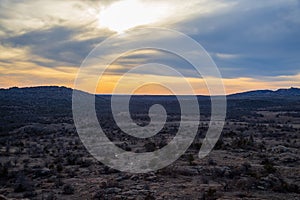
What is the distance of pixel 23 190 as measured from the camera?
1352 centimetres

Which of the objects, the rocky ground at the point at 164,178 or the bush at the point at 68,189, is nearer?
the rocky ground at the point at 164,178

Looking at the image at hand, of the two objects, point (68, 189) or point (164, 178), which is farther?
point (164, 178)

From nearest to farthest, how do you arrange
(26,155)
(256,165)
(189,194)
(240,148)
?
(189,194) < (256,165) < (26,155) < (240,148)

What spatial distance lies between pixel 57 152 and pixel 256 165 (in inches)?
502

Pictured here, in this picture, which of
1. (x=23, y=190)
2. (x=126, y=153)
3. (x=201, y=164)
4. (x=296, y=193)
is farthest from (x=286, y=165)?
(x=23, y=190)

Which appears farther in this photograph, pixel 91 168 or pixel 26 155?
pixel 26 155

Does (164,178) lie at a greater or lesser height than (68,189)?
lesser

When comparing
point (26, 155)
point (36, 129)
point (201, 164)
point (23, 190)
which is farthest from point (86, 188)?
point (36, 129)

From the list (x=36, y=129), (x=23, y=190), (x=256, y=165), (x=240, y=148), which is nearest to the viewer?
(x=23, y=190)

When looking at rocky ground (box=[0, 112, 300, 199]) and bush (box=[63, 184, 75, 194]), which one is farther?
bush (box=[63, 184, 75, 194])

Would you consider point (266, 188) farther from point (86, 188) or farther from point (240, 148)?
point (240, 148)

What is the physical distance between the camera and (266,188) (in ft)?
43.6

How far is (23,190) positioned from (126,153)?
971 cm

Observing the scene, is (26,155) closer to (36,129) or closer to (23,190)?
(23,190)
